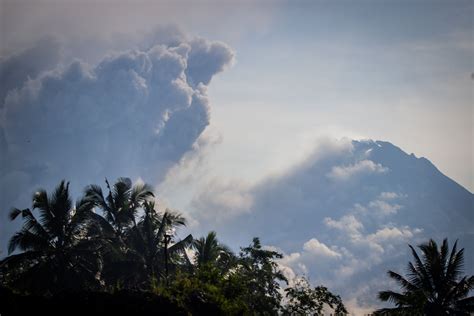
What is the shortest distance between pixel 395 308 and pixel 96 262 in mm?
17249

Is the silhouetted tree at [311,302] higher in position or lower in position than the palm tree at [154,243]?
lower

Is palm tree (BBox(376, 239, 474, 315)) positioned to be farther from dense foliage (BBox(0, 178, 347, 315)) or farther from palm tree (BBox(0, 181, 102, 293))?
palm tree (BBox(0, 181, 102, 293))

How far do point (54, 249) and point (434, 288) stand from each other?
71.6ft

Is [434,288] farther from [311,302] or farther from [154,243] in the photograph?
[154,243]

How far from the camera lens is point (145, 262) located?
111 ft

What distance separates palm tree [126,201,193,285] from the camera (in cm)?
3403

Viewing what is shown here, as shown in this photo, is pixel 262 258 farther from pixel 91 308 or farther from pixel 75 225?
pixel 91 308

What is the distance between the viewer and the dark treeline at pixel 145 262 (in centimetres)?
2892

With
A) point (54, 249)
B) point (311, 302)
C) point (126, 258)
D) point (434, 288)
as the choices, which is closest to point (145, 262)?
point (126, 258)

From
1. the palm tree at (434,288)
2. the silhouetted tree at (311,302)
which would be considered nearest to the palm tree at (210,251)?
the silhouetted tree at (311,302)

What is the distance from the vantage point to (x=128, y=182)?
38.0 metres

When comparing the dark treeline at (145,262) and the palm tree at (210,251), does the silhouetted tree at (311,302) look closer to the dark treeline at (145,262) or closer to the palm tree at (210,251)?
the dark treeline at (145,262)

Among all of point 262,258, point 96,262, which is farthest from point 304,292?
point 96,262

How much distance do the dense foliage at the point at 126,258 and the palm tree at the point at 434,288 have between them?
382cm
